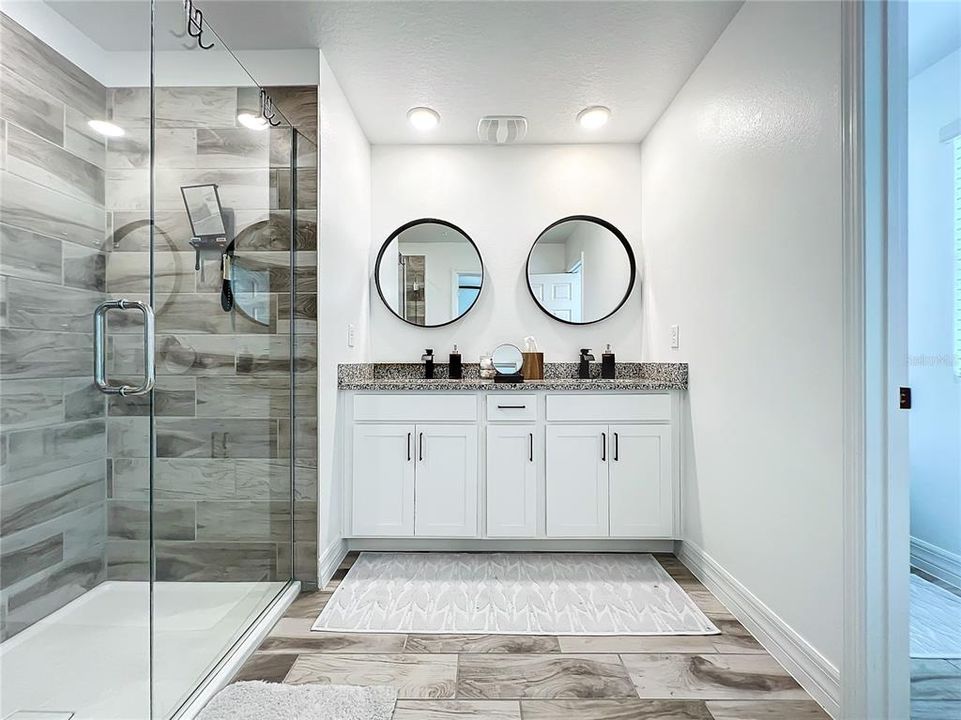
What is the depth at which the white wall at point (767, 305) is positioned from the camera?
65.5 inches

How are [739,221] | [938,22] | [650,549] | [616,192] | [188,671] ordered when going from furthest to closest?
[616,192]
[650,549]
[739,221]
[188,671]
[938,22]

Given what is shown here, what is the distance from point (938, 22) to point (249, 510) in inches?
102

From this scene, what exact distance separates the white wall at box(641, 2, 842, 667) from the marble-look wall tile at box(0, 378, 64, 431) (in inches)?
80.8

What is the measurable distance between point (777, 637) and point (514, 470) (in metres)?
1.34

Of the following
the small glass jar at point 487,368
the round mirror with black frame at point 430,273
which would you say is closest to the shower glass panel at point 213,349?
the round mirror with black frame at point 430,273

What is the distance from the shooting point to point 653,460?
2.92 meters

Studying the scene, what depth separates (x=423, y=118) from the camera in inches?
124

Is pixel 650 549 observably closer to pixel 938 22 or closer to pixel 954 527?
pixel 954 527

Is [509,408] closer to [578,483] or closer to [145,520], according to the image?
[578,483]

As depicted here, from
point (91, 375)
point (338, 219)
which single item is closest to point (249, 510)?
point (91, 375)

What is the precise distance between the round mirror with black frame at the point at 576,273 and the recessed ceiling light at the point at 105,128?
232cm

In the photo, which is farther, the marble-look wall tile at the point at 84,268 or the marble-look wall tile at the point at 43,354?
the marble-look wall tile at the point at 84,268

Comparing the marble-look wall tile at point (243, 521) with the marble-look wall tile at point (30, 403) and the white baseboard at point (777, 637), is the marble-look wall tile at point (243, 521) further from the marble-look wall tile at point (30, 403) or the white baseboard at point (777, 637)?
the white baseboard at point (777, 637)

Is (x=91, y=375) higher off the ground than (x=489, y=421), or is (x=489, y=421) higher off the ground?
(x=91, y=375)
